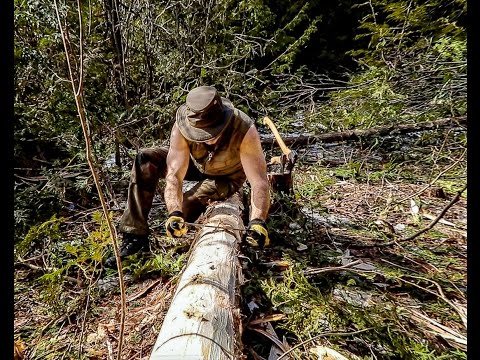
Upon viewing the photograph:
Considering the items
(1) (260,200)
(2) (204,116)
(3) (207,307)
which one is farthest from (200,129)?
(3) (207,307)

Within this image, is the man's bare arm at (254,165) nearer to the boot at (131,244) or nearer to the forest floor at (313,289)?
the forest floor at (313,289)

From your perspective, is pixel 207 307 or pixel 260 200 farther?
pixel 260 200

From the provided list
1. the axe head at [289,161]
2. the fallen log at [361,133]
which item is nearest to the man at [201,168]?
the axe head at [289,161]

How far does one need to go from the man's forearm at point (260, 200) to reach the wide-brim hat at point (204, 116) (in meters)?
0.50

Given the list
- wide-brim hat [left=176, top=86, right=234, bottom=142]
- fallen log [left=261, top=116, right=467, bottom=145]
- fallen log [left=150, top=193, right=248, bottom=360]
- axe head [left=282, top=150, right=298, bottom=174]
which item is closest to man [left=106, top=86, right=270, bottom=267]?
wide-brim hat [left=176, top=86, right=234, bottom=142]

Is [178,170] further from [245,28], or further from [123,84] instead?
[245,28]

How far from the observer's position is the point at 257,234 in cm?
229

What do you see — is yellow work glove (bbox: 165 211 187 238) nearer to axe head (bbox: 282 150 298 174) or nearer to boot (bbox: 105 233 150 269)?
boot (bbox: 105 233 150 269)

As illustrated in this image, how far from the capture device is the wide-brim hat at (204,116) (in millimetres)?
2291

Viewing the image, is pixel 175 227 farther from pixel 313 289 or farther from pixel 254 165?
pixel 313 289

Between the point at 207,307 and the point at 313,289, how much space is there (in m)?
0.87

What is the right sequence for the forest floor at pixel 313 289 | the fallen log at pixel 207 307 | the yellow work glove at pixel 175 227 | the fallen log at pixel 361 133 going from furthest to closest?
the fallen log at pixel 361 133 → the yellow work glove at pixel 175 227 → the forest floor at pixel 313 289 → the fallen log at pixel 207 307

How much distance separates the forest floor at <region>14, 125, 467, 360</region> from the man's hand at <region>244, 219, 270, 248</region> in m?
0.12
